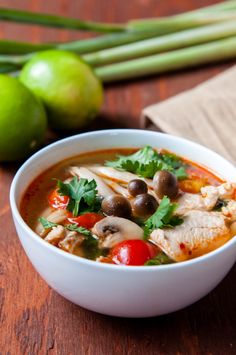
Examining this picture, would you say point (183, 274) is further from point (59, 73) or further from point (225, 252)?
point (59, 73)

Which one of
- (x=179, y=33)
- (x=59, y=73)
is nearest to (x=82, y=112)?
(x=59, y=73)

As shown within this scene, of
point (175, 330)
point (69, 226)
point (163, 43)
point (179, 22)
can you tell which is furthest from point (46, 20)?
point (175, 330)

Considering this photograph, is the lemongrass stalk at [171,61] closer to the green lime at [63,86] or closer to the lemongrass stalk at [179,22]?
the lemongrass stalk at [179,22]

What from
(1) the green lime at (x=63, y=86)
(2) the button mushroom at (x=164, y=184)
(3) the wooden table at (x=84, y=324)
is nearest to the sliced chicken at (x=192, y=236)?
(2) the button mushroom at (x=164, y=184)

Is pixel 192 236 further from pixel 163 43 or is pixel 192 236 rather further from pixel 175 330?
pixel 163 43

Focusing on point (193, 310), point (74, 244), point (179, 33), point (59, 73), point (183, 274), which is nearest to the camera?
point (183, 274)

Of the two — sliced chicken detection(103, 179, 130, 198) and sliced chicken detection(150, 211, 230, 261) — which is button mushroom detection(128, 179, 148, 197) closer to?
sliced chicken detection(103, 179, 130, 198)
